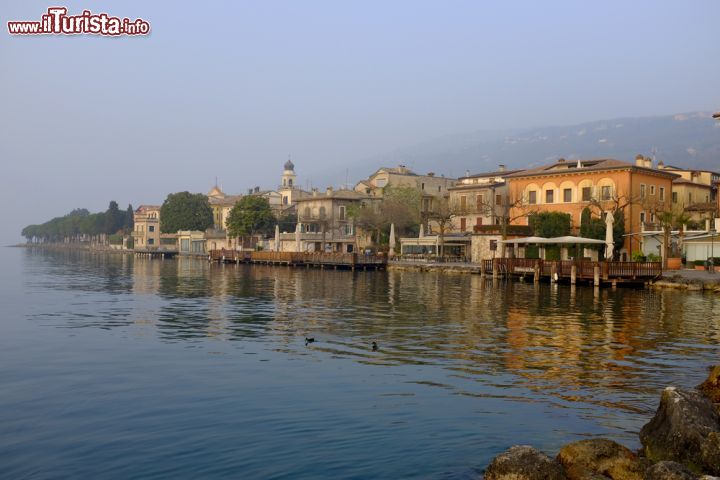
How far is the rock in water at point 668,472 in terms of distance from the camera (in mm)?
8383

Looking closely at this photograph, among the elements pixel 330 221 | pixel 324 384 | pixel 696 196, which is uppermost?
pixel 696 196

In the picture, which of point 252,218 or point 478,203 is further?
point 252,218

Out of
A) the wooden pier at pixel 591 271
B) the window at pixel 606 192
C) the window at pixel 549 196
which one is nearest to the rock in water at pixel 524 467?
the wooden pier at pixel 591 271

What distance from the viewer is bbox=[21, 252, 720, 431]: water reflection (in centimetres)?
1627

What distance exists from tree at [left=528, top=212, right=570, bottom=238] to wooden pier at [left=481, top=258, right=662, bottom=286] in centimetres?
1364

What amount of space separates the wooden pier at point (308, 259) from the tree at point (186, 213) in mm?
35283

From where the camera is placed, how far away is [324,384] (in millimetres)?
16078

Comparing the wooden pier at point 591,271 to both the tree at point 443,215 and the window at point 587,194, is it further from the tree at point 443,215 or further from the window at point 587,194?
the tree at point 443,215

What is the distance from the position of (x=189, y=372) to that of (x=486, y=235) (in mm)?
51806

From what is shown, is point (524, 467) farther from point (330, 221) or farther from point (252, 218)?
point (252, 218)

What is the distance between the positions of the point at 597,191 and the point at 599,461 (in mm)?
58946

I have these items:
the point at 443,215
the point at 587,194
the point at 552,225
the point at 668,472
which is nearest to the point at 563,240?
the point at 552,225

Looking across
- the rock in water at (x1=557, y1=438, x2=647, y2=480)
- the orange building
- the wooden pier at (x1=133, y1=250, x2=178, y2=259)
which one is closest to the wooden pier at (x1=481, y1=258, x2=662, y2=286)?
the orange building

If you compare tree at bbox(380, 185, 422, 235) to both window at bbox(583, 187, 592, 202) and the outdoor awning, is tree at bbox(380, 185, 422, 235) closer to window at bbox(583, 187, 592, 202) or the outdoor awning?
window at bbox(583, 187, 592, 202)
